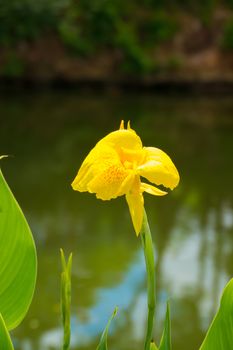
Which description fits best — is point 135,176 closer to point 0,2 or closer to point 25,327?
point 25,327

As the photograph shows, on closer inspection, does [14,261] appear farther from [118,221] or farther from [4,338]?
[118,221]

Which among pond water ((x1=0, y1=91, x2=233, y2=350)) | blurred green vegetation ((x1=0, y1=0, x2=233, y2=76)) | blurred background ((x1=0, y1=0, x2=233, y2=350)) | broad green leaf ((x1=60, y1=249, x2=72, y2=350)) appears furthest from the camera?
blurred green vegetation ((x1=0, y1=0, x2=233, y2=76))

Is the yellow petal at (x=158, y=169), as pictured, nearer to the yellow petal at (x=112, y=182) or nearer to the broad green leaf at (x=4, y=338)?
the yellow petal at (x=112, y=182)

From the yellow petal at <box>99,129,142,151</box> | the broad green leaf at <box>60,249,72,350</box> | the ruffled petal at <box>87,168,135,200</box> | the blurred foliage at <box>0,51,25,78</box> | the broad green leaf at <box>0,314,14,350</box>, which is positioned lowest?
the broad green leaf at <box>0,314,14,350</box>

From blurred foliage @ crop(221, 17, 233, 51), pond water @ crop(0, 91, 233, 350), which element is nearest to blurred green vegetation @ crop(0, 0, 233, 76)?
blurred foliage @ crop(221, 17, 233, 51)

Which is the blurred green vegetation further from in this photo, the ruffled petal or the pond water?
the ruffled petal

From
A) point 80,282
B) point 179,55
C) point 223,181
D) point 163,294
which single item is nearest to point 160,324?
point 163,294

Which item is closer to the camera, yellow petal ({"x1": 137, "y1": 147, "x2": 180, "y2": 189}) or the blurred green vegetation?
yellow petal ({"x1": 137, "y1": 147, "x2": 180, "y2": 189})
